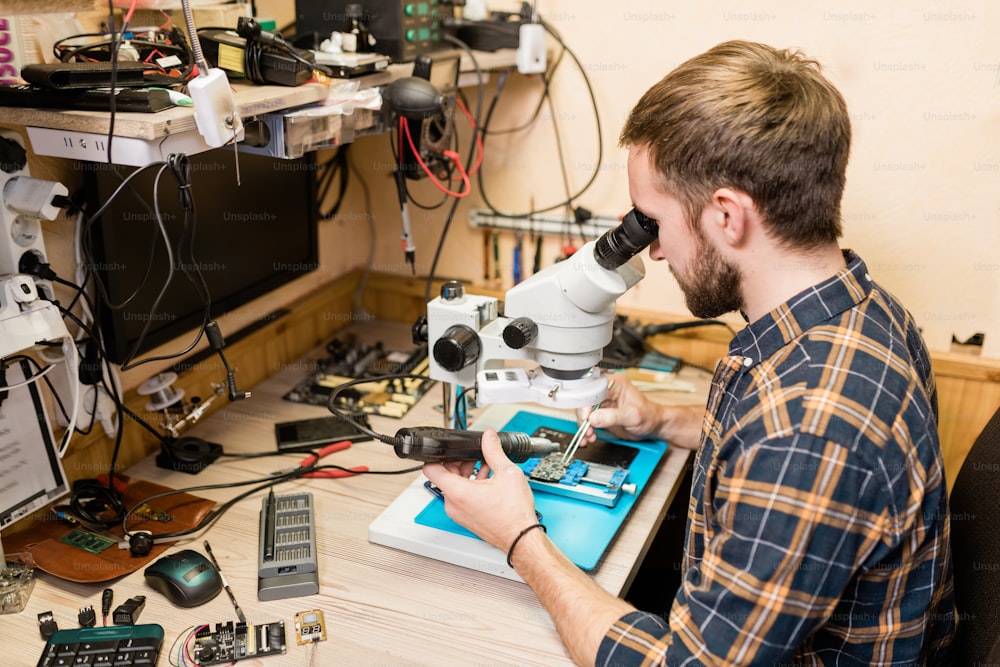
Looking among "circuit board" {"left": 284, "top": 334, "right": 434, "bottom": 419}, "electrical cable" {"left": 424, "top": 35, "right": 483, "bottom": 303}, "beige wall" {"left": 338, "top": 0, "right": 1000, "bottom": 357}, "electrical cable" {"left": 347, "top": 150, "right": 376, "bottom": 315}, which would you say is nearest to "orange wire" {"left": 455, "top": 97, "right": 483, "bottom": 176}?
"electrical cable" {"left": 424, "top": 35, "right": 483, "bottom": 303}

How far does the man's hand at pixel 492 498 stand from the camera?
4.03 ft

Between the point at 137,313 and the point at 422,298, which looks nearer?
the point at 137,313

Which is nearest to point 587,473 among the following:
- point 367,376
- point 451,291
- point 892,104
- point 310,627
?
point 451,291

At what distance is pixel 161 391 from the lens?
1552mm

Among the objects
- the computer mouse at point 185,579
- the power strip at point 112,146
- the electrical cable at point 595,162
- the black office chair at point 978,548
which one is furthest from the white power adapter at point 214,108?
the black office chair at point 978,548

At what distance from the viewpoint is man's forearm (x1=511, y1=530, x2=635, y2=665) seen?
42.4 inches

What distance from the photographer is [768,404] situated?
994mm

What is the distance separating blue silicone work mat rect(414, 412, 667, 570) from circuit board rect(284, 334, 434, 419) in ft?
1.35

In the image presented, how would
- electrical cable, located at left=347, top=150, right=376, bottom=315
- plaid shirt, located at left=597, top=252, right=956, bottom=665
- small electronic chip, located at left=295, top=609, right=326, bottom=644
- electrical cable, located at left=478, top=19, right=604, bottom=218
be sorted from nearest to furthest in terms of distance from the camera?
1. plaid shirt, located at left=597, top=252, right=956, bottom=665
2. small electronic chip, located at left=295, top=609, right=326, bottom=644
3. electrical cable, located at left=478, top=19, right=604, bottom=218
4. electrical cable, located at left=347, top=150, right=376, bottom=315

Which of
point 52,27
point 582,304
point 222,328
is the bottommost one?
point 222,328

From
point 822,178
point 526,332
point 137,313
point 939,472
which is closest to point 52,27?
point 137,313

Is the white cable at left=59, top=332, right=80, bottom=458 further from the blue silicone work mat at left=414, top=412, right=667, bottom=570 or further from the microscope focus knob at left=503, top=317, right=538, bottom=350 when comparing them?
the microscope focus knob at left=503, top=317, right=538, bottom=350

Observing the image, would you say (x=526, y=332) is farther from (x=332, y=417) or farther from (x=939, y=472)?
(x=332, y=417)

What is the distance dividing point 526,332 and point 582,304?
0.09 meters
